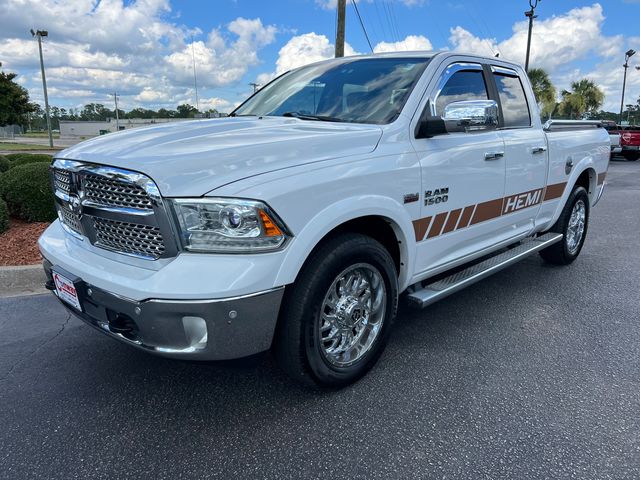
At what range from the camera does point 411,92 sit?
3.13 meters

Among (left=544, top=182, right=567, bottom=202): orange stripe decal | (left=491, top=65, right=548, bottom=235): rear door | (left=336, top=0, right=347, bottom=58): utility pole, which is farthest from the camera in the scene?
(left=336, top=0, right=347, bottom=58): utility pole

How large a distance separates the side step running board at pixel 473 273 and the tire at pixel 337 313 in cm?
28

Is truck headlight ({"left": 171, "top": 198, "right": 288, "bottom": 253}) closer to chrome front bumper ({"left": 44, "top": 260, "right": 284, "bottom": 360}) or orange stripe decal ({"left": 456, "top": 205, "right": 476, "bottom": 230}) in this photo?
chrome front bumper ({"left": 44, "top": 260, "right": 284, "bottom": 360})

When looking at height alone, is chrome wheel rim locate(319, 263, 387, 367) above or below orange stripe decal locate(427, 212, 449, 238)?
below

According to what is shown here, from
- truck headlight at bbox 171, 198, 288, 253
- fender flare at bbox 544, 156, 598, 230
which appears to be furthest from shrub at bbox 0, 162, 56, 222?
fender flare at bbox 544, 156, 598, 230

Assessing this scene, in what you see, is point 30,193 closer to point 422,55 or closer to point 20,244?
point 20,244

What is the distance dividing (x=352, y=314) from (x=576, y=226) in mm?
3770

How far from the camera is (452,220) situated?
3344 mm

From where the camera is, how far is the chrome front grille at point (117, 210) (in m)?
2.20

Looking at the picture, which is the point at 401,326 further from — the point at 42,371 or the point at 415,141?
the point at 42,371

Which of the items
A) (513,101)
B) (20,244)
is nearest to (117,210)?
(513,101)

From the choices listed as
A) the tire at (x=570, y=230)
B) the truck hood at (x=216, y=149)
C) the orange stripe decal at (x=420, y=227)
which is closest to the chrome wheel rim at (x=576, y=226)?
the tire at (x=570, y=230)

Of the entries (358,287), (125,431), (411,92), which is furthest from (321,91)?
(125,431)

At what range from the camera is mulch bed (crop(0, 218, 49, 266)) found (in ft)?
16.6
